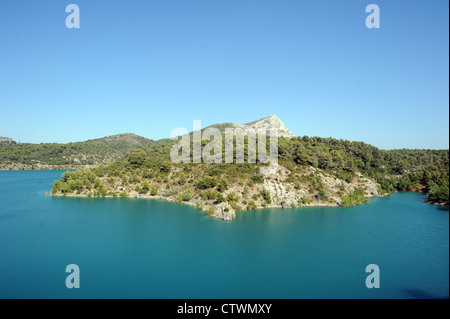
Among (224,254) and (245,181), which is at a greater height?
(245,181)

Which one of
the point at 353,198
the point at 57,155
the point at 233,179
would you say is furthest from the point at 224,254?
the point at 57,155

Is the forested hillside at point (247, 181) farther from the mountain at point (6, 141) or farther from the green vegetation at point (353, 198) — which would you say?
the mountain at point (6, 141)

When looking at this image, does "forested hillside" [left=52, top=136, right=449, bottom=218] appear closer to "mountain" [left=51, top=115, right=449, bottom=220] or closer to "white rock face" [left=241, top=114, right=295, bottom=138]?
"mountain" [left=51, top=115, right=449, bottom=220]

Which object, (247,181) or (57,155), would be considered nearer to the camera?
(247,181)

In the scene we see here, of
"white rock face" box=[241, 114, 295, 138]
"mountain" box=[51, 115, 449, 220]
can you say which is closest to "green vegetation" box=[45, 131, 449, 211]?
"mountain" box=[51, 115, 449, 220]

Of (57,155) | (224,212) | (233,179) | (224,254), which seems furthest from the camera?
(57,155)

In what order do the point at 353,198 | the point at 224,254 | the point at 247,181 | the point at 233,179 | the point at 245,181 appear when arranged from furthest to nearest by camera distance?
the point at 353,198, the point at 245,181, the point at 247,181, the point at 233,179, the point at 224,254

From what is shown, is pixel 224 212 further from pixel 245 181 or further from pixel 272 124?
pixel 272 124
